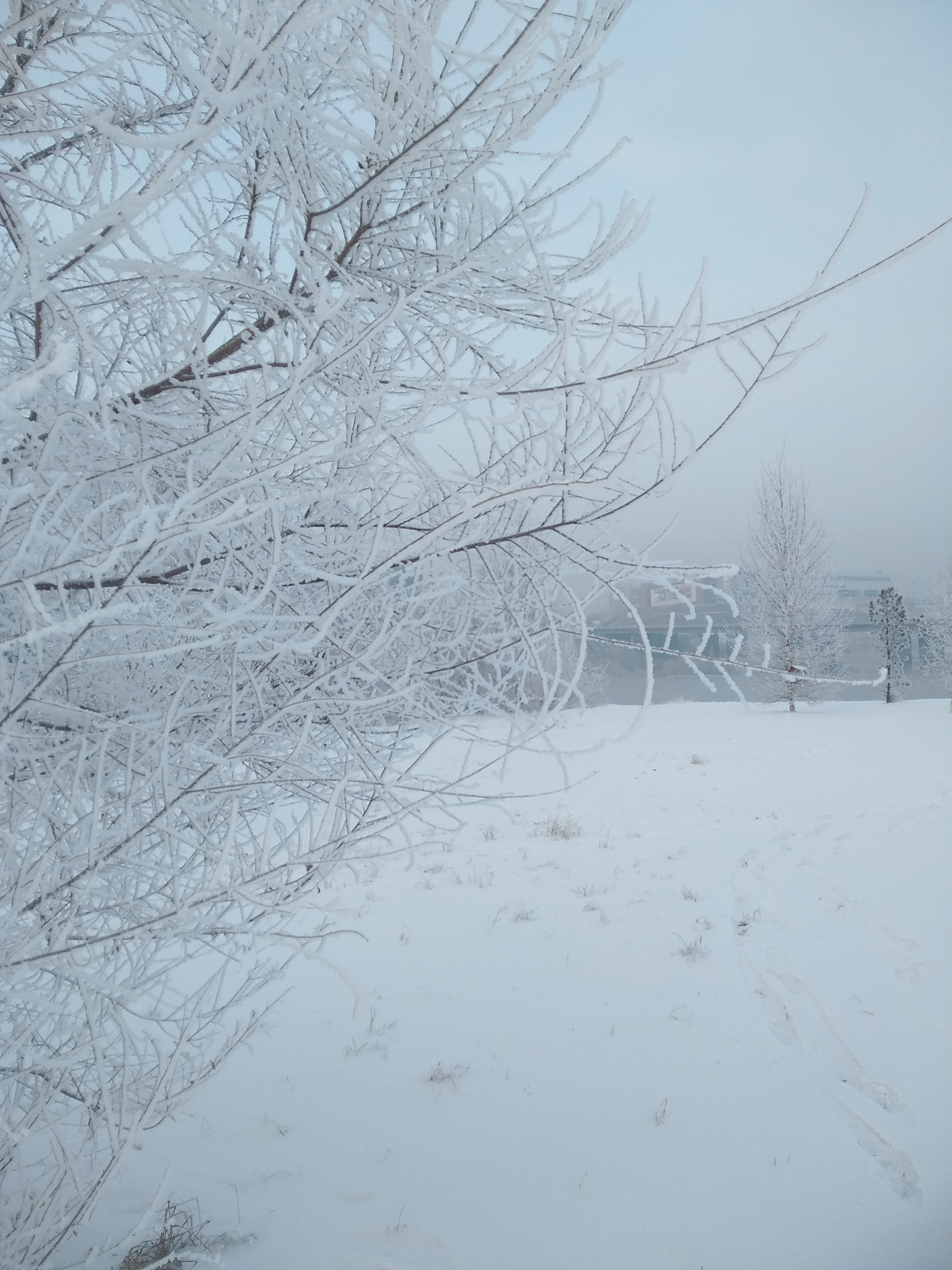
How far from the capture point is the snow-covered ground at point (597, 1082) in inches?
103

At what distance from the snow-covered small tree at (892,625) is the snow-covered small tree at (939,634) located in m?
0.95

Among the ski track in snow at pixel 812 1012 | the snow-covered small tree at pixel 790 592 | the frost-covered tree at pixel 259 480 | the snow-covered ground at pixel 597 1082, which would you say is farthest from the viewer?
the snow-covered small tree at pixel 790 592

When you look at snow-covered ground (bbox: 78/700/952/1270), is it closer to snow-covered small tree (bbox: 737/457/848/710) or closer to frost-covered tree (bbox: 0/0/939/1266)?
frost-covered tree (bbox: 0/0/939/1266)

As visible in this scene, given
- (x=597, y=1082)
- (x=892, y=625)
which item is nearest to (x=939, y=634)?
(x=892, y=625)

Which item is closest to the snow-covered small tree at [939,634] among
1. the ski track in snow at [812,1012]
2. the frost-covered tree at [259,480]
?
the ski track in snow at [812,1012]

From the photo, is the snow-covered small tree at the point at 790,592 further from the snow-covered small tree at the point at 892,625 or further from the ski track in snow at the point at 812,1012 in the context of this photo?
the ski track in snow at the point at 812,1012

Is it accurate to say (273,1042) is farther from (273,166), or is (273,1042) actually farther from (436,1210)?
(273,166)

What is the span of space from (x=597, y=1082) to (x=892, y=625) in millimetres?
25559

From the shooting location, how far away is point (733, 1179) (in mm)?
2869

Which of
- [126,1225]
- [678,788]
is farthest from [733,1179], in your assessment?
[678,788]

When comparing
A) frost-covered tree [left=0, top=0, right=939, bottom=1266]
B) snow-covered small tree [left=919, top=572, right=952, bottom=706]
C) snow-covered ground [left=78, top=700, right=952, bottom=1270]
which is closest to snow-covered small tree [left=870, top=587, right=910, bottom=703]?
snow-covered small tree [left=919, top=572, right=952, bottom=706]

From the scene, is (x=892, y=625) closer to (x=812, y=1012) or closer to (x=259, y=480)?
(x=812, y=1012)

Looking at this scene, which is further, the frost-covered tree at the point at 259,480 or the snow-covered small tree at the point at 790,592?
the snow-covered small tree at the point at 790,592

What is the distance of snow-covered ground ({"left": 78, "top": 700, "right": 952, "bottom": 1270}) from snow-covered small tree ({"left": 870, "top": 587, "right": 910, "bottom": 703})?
67.6ft
